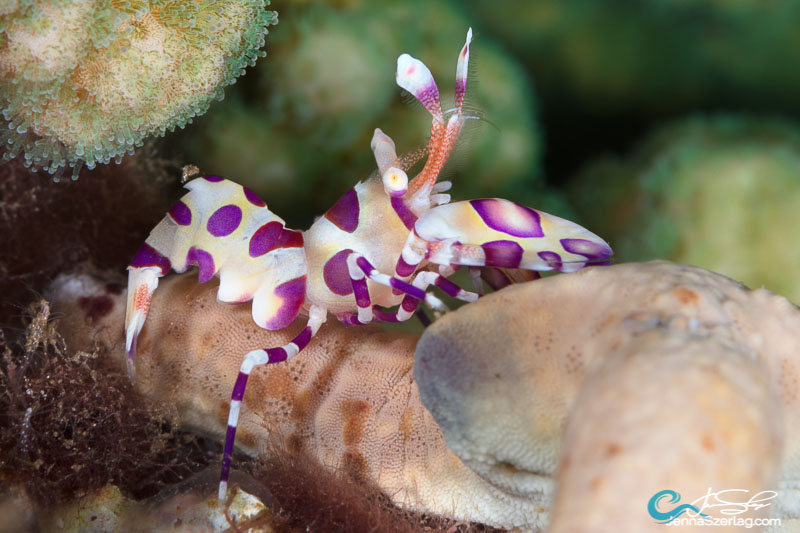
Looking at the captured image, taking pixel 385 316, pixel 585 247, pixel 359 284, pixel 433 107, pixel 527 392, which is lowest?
pixel 385 316

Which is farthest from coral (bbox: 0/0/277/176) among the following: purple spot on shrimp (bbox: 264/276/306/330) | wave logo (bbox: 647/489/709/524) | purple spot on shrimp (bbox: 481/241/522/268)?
wave logo (bbox: 647/489/709/524)

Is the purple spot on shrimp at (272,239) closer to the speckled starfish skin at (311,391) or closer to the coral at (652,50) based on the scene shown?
the speckled starfish skin at (311,391)

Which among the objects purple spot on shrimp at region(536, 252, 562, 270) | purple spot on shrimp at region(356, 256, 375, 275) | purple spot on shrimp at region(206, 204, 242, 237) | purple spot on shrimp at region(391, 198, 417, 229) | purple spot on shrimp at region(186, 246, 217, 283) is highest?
purple spot on shrimp at region(536, 252, 562, 270)

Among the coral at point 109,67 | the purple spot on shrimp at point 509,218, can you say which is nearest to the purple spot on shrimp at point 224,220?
the coral at point 109,67

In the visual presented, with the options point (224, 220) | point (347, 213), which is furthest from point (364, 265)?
point (224, 220)

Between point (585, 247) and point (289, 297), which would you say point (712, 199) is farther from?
point (289, 297)

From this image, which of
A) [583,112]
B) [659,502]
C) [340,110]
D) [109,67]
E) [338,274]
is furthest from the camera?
[583,112]

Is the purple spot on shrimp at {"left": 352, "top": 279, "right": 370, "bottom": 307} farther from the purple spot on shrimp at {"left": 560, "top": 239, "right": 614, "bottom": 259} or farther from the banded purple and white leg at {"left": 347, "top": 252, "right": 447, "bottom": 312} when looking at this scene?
the purple spot on shrimp at {"left": 560, "top": 239, "right": 614, "bottom": 259}
